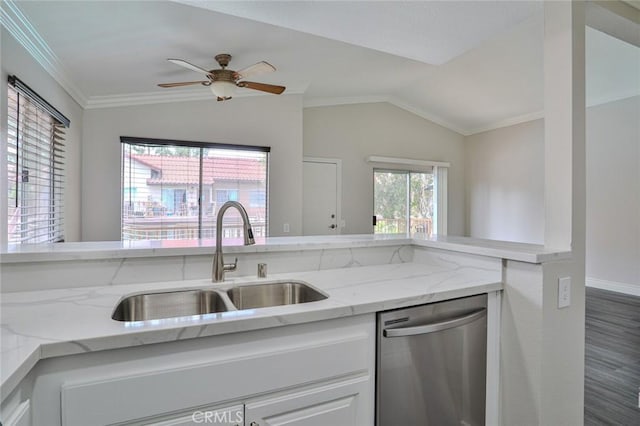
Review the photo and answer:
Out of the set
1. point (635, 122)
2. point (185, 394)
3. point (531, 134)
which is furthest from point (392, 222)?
point (185, 394)

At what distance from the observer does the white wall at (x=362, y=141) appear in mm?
5070

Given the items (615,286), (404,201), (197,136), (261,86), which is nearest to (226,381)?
(261,86)

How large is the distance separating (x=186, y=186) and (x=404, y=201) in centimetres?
375

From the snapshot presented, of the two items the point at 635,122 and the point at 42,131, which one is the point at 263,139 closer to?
the point at 42,131

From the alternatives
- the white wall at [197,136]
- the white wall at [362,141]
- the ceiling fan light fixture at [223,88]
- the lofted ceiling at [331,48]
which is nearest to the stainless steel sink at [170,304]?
the lofted ceiling at [331,48]

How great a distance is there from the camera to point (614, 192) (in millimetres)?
4496

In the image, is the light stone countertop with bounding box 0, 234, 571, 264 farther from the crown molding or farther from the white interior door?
the white interior door

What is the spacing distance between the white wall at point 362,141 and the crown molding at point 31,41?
298 cm

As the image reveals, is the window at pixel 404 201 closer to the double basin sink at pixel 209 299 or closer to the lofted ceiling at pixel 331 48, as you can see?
the lofted ceiling at pixel 331 48

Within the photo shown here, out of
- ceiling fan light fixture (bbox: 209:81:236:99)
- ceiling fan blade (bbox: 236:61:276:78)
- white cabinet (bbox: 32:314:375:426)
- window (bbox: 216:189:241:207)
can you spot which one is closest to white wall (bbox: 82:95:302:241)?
window (bbox: 216:189:241:207)

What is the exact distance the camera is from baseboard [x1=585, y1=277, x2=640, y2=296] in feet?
14.1

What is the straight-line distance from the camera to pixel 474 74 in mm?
4266

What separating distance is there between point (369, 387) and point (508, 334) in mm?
717

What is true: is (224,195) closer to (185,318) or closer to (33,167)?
(33,167)
